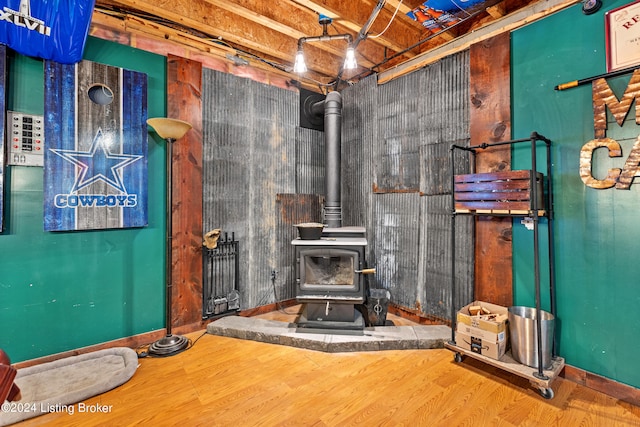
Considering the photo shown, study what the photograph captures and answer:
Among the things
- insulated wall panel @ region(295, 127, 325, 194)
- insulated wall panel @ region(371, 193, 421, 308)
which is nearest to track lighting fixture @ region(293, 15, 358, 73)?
insulated wall panel @ region(295, 127, 325, 194)

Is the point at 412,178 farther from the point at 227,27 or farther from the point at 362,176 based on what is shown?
the point at 227,27

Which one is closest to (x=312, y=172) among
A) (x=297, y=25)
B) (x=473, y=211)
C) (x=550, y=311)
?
(x=297, y=25)

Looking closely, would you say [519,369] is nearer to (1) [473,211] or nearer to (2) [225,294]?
(1) [473,211]

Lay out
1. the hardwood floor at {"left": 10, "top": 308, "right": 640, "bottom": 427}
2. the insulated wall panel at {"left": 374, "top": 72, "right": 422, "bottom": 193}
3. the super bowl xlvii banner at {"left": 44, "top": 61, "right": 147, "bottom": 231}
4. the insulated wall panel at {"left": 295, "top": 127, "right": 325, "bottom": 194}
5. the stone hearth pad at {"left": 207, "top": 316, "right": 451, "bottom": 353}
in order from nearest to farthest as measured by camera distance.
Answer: the hardwood floor at {"left": 10, "top": 308, "right": 640, "bottom": 427}, the super bowl xlvii banner at {"left": 44, "top": 61, "right": 147, "bottom": 231}, the stone hearth pad at {"left": 207, "top": 316, "right": 451, "bottom": 353}, the insulated wall panel at {"left": 374, "top": 72, "right": 422, "bottom": 193}, the insulated wall panel at {"left": 295, "top": 127, "right": 325, "bottom": 194}

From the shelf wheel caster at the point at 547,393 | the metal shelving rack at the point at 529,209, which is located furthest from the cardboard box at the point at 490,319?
the shelf wheel caster at the point at 547,393

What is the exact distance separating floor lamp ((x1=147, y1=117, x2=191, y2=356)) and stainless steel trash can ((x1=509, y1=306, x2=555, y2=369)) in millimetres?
2586

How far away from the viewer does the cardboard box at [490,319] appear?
2.06 metres

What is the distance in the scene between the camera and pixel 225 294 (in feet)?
10.1

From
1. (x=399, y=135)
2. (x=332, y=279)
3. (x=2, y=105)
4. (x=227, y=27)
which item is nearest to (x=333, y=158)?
(x=399, y=135)

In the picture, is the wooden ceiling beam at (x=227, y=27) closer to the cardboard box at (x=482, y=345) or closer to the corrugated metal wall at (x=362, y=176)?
the corrugated metal wall at (x=362, y=176)

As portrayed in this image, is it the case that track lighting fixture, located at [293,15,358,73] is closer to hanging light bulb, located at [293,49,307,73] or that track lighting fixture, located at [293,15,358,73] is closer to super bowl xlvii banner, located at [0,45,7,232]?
hanging light bulb, located at [293,49,307,73]

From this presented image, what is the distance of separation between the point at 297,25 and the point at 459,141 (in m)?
1.85

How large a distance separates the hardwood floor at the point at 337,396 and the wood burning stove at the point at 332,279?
37 cm

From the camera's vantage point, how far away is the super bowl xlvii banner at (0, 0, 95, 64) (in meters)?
1.95
